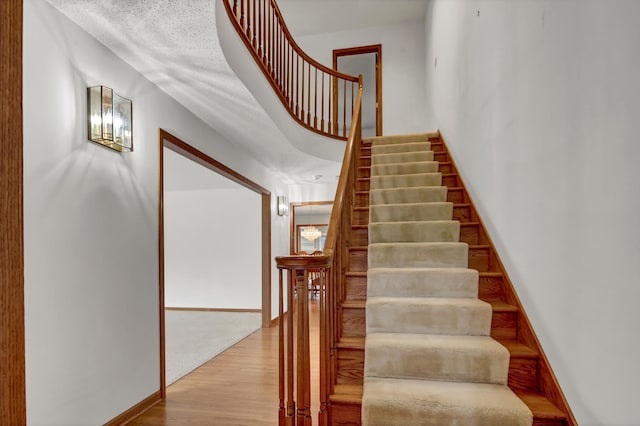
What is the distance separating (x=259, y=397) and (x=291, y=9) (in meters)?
5.45

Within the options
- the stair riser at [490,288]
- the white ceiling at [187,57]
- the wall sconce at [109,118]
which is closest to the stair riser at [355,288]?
the stair riser at [490,288]

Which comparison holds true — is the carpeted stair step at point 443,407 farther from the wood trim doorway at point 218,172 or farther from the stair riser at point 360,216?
the wood trim doorway at point 218,172

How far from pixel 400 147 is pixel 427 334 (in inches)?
109

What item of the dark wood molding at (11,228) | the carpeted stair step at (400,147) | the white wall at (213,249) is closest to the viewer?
the dark wood molding at (11,228)

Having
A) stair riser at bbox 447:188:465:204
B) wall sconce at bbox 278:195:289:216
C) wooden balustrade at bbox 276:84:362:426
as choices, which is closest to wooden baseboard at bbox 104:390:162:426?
wooden balustrade at bbox 276:84:362:426

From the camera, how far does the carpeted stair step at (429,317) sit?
6.97 ft

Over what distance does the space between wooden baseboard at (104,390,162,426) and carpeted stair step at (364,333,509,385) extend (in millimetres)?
1699

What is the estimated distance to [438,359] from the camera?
6.20 feet

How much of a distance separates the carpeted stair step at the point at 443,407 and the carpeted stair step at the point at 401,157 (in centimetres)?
275

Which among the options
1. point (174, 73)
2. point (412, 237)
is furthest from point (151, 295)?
point (412, 237)

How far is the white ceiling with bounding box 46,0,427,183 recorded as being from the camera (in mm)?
1974

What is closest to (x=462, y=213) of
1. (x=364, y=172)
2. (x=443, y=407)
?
(x=364, y=172)

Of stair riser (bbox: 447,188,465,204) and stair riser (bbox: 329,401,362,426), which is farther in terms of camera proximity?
stair riser (bbox: 447,188,465,204)

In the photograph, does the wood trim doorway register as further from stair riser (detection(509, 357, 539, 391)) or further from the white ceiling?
stair riser (detection(509, 357, 539, 391))
